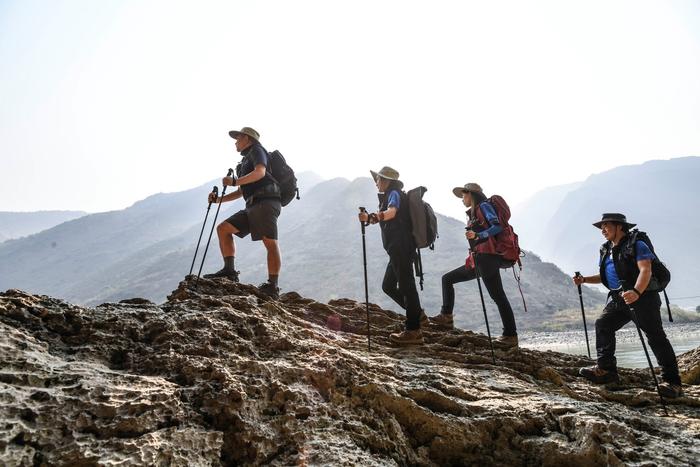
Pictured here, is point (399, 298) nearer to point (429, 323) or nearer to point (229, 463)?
point (429, 323)

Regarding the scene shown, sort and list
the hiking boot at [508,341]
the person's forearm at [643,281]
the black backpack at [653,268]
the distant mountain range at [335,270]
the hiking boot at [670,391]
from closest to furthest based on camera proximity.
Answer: the person's forearm at [643,281]
the hiking boot at [670,391]
the black backpack at [653,268]
the hiking boot at [508,341]
the distant mountain range at [335,270]

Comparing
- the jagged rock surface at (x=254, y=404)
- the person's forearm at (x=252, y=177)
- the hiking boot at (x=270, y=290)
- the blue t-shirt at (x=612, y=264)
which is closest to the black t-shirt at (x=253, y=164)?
the person's forearm at (x=252, y=177)

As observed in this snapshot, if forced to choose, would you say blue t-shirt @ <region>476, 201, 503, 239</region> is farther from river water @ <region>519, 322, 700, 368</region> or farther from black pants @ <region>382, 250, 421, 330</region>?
river water @ <region>519, 322, 700, 368</region>

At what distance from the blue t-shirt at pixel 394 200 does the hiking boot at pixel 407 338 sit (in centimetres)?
200

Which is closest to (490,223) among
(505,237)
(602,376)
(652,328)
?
(505,237)

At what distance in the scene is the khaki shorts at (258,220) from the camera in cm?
702

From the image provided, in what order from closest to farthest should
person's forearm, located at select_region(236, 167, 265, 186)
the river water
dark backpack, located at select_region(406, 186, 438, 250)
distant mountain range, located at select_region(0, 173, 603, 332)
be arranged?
person's forearm, located at select_region(236, 167, 265, 186), dark backpack, located at select_region(406, 186, 438, 250), the river water, distant mountain range, located at select_region(0, 173, 603, 332)

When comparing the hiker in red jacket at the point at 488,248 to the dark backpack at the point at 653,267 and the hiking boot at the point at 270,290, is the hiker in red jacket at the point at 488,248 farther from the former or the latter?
the hiking boot at the point at 270,290

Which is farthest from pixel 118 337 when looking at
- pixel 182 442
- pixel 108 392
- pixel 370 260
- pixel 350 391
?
pixel 370 260

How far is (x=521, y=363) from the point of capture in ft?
21.5

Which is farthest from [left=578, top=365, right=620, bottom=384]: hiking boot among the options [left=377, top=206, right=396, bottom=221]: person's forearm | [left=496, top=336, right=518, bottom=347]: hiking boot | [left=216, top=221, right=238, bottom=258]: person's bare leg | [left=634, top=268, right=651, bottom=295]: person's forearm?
[left=216, top=221, right=238, bottom=258]: person's bare leg

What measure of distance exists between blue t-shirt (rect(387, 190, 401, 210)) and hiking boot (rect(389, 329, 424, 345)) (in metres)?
2.00

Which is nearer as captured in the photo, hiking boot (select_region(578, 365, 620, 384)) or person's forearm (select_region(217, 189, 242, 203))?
hiking boot (select_region(578, 365, 620, 384))

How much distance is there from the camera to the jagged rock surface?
9.43ft
